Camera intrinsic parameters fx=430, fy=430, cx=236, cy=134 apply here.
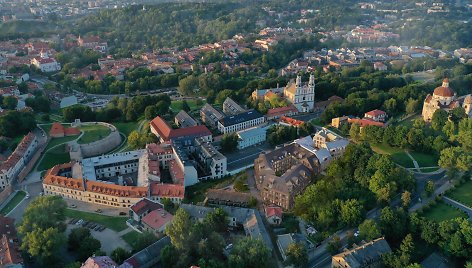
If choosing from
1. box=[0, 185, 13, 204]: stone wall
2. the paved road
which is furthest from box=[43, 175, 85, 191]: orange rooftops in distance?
the paved road

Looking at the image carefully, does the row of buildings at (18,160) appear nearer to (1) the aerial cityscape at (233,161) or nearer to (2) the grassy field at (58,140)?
(1) the aerial cityscape at (233,161)

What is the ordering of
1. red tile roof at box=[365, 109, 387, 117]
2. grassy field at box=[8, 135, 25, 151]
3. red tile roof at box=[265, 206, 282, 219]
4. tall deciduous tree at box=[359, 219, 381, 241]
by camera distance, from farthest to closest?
red tile roof at box=[365, 109, 387, 117], grassy field at box=[8, 135, 25, 151], red tile roof at box=[265, 206, 282, 219], tall deciduous tree at box=[359, 219, 381, 241]

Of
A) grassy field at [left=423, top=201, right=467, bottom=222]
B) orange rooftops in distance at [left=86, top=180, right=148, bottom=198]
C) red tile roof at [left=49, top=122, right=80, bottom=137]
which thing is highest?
red tile roof at [left=49, top=122, right=80, bottom=137]

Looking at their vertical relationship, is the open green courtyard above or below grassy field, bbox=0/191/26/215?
below

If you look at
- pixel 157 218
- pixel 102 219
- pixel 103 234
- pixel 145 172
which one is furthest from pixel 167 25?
pixel 103 234

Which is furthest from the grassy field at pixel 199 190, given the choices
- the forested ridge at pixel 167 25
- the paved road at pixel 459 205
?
the forested ridge at pixel 167 25

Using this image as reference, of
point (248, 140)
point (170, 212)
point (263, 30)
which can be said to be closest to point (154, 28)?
point (263, 30)

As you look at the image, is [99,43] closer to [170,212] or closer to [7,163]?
[7,163]

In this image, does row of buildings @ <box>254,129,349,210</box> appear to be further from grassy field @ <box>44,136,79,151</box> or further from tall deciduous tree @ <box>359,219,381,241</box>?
grassy field @ <box>44,136,79,151</box>
